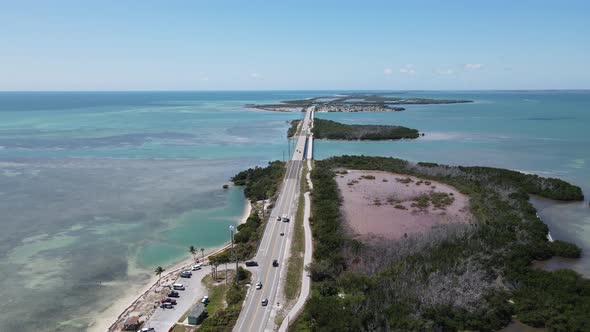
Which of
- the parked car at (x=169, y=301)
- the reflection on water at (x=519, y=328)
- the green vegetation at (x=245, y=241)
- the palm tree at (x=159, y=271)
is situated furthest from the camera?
the green vegetation at (x=245, y=241)

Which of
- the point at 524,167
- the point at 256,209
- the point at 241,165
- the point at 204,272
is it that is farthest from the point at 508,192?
the point at 241,165

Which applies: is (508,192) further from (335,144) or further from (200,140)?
(200,140)

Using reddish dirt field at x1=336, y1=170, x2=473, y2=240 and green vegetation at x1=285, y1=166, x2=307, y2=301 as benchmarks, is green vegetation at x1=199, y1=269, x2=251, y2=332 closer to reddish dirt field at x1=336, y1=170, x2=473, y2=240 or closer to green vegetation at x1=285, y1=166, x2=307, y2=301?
green vegetation at x1=285, y1=166, x2=307, y2=301

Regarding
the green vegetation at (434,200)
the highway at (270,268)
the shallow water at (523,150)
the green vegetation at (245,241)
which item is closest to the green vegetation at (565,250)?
the shallow water at (523,150)

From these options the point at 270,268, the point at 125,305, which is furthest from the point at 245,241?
the point at 125,305

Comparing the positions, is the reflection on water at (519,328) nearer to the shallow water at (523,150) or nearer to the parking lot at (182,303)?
the shallow water at (523,150)

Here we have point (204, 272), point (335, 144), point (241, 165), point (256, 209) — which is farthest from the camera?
point (335, 144)
